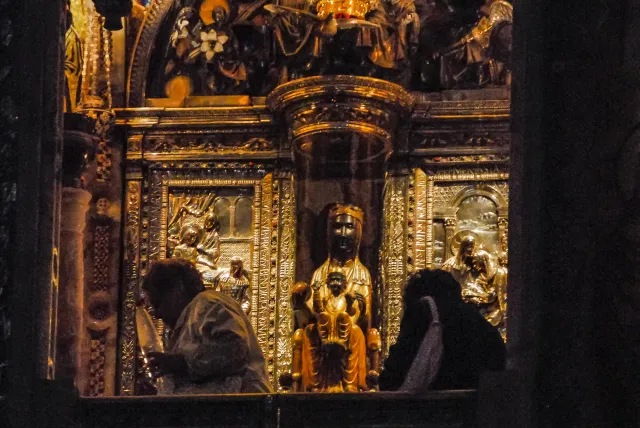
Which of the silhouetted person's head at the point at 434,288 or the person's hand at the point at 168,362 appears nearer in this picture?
the person's hand at the point at 168,362

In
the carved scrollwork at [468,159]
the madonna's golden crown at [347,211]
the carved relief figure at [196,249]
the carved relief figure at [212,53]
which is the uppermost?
the carved relief figure at [212,53]

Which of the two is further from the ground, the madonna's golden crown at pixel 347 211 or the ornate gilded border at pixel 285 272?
the madonna's golden crown at pixel 347 211

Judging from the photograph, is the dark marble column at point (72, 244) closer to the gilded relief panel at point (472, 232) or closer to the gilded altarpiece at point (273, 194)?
the gilded altarpiece at point (273, 194)

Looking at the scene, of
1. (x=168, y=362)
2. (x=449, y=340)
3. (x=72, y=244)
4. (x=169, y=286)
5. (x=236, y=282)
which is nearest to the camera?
(x=449, y=340)

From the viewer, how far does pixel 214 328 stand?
51.2 feet

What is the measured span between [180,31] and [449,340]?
18.3 feet

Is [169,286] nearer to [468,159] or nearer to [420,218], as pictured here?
[420,218]

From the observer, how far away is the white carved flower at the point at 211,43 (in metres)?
20.2

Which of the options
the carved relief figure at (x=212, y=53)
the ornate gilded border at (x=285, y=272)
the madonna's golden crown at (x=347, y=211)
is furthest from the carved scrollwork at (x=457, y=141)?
the carved relief figure at (x=212, y=53)

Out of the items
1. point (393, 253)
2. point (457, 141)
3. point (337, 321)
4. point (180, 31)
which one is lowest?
point (337, 321)

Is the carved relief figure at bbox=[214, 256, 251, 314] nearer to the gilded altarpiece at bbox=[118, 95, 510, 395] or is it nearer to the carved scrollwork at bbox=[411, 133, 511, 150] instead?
the gilded altarpiece at bbox=[118, 95, 510, 395]

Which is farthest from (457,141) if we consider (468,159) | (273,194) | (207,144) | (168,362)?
(168,362)

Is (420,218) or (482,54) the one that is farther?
(482,54)

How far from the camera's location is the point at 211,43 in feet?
66.3
